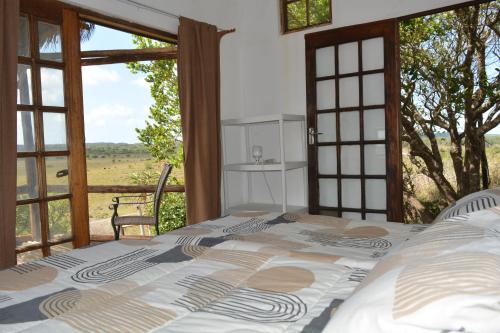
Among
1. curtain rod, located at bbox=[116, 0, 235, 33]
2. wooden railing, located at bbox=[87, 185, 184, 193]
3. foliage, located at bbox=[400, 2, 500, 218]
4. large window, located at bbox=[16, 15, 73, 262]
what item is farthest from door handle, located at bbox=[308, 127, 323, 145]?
large window, located at bbox=[16, 15, 73, 262]

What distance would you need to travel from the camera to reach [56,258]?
1.38 m

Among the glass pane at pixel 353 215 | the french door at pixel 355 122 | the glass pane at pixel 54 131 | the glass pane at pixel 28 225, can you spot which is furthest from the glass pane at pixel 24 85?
the glass pane at pixel 353 215

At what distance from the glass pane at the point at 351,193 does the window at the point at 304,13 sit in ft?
5.14

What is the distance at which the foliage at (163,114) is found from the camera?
5.05 meters

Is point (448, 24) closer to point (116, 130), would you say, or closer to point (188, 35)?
point (188, 35)

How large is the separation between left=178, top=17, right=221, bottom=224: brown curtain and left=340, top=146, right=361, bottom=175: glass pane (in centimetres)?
119

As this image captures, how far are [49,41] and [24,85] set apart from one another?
37cm

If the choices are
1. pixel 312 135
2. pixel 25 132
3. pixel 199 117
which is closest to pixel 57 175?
pixel 25 132

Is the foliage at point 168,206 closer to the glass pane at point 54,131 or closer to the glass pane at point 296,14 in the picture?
the glass pane at point 54,131

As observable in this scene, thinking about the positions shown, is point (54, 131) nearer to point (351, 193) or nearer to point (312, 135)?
point (312, 135)

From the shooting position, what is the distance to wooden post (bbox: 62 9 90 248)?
2771 mm

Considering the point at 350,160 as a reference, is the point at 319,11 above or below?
above

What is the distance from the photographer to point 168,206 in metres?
5.10

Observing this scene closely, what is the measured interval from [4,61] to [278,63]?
2.56m
